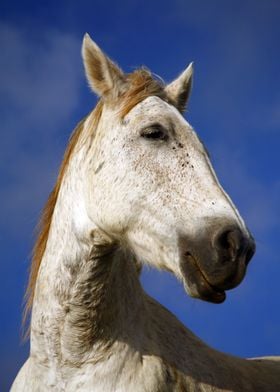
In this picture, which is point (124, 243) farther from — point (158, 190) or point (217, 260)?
point (217, 260)

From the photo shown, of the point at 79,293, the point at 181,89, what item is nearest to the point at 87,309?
the point at 79,293

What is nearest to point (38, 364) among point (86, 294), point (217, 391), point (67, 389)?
point (67, 389)

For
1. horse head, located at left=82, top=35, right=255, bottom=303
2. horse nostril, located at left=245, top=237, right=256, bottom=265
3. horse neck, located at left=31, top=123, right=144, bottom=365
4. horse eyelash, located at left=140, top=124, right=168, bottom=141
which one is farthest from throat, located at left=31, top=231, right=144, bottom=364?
horse nostril, located at left=245, top=237, right=256, bottom=265

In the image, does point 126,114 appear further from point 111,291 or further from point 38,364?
point 38,364

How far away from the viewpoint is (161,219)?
4.26 metres

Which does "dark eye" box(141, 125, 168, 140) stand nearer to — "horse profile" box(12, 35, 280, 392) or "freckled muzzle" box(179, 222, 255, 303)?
"horse profile" box(12, 35, 280, 392)

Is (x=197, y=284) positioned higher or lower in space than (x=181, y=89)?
lower

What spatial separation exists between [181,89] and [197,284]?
2106 mm

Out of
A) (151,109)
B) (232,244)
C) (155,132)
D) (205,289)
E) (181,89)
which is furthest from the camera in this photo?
(181,89)

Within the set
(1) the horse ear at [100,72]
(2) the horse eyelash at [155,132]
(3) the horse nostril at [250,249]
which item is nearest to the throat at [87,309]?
(2) the horse eyelash at [155,132]

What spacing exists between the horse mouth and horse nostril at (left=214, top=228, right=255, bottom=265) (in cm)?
24

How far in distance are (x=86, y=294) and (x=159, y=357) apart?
2.60 ft

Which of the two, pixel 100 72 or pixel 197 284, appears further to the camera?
pixel 100 72

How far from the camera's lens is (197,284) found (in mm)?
3994
